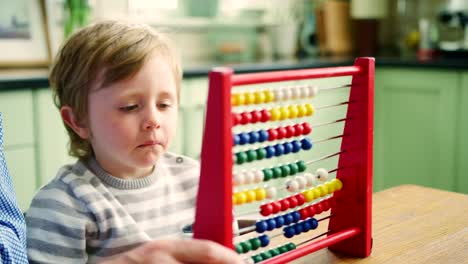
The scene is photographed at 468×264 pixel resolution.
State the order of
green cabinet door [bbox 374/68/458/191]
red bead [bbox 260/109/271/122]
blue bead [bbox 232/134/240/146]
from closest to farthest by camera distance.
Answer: blue bead [bbox 232/134/240/146], red bead [bbox 260/109/271/122], green cabinet door [bbox 374/68/458/191]

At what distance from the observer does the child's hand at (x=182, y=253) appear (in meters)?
0.80

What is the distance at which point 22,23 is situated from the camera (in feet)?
9.23

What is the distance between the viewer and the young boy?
0.99 m

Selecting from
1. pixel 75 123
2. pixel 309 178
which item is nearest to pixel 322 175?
pixel 309 178

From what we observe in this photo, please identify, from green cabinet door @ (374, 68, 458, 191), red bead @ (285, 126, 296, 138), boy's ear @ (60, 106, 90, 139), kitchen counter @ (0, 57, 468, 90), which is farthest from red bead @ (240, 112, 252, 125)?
green cabinet door @ (374, 68, 458, 191)

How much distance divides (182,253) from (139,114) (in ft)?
0.96

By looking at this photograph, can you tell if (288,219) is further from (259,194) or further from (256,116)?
(256,116)

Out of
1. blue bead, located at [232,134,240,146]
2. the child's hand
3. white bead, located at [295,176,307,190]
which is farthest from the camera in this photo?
white bead, located at [295,176,307,190]

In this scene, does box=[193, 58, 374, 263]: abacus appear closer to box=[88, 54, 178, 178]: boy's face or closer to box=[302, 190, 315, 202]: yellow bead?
box=[302, 190, 315, 202]: yellow bead

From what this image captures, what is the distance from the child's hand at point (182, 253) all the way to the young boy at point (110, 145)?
0.21 m

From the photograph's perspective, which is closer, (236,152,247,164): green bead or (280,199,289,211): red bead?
(236,152,247,164): green bead

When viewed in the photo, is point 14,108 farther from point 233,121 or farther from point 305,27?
point 305,27

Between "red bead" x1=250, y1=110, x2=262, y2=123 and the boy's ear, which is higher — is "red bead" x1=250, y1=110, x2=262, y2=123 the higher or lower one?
Answer: the higher one

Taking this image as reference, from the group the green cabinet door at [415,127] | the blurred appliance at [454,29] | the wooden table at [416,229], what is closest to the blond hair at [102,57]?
the wooden table at [416,229]
